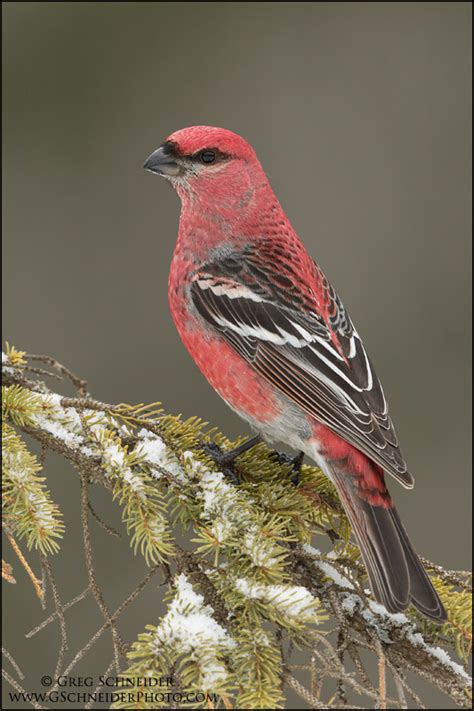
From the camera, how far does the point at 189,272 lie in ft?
10.7

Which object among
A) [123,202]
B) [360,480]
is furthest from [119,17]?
[360,480]

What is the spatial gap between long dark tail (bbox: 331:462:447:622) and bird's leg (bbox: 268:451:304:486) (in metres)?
0.13

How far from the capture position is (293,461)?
3.05 m

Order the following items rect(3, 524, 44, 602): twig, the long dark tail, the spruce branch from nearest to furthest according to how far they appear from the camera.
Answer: the spruce branch, rect(3, 524, 44, 602): twig, the long dark tail

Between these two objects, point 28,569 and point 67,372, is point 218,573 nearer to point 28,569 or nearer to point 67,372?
point 28,569

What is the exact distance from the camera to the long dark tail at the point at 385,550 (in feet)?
7.11

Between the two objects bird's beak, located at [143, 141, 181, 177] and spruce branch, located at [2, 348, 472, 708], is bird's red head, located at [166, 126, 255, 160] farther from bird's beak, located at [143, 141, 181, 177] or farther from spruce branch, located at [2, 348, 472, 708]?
spruce branch, located at [2, 348, 472, 708]

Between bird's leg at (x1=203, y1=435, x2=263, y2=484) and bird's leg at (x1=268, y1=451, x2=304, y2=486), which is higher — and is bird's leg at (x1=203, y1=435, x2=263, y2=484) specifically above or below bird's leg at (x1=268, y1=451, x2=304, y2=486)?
above

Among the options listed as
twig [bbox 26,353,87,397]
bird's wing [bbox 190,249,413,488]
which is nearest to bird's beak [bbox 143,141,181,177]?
bird's wing [bbox 190,249,413,488]

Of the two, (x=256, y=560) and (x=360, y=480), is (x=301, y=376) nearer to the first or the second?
(x=360, y=480)

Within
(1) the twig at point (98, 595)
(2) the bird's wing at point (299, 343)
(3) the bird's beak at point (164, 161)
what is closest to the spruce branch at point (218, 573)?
(1) the twig at point (98, 595)

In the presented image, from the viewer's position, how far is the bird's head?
3301 mm

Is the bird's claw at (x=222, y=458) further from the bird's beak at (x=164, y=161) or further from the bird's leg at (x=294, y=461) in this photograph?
the bird's beak at (x=164, y=161)

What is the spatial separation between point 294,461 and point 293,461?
2cm
